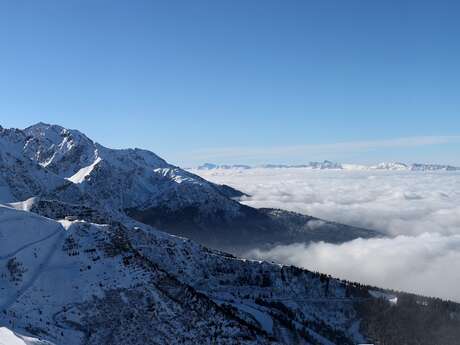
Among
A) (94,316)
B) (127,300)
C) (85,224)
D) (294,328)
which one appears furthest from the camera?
(294,328)

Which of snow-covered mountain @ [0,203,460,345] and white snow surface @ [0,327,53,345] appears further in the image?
snow-covered mountain @ [0,203,460,345]

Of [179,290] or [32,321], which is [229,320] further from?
[32,321]

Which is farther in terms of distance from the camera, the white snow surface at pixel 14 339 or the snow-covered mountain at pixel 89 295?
the snow-covered mountain at pixel 89 295

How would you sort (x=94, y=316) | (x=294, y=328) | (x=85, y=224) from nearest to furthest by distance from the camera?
(x=94, y=316) → (x=85, y=224) → (x=294, y=328)

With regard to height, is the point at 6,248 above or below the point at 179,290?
above

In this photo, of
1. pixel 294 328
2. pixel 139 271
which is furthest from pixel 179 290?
pixel 294 328

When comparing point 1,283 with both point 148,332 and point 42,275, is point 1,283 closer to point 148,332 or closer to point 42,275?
point 42,275

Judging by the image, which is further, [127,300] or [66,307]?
[127,300]

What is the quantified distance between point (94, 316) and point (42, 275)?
19803 millimetres

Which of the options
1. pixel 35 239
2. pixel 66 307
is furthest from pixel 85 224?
pixel 66 307

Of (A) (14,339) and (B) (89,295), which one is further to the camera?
(B) (89,295)

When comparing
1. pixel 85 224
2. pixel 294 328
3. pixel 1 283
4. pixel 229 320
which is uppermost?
pixel 85 224

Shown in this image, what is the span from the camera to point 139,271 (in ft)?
429

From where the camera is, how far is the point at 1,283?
11319 centimetres
